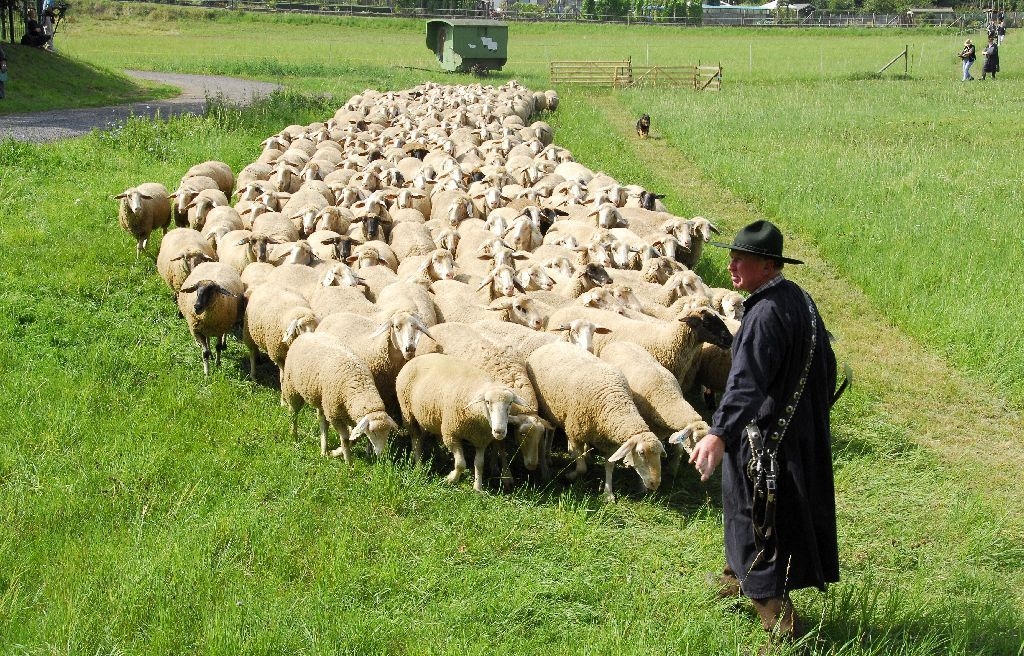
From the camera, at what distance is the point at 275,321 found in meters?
8.70

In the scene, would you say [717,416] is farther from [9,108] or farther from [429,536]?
[9,108]

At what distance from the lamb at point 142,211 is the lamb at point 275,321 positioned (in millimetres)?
4184

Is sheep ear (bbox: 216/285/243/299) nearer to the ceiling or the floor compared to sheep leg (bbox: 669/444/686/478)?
nearer to the ceiling

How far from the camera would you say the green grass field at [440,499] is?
5031 millimetres

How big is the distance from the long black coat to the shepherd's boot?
9 centimetres

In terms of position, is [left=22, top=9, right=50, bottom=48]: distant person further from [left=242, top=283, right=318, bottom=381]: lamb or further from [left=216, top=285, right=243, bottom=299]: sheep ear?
[left=242, top=283, right=318, bottom=381]: lamb

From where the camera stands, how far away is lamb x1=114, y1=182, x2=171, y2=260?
12586 millimetres

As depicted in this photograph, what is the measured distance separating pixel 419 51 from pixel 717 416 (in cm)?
5377

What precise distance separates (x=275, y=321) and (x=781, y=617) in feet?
18.5

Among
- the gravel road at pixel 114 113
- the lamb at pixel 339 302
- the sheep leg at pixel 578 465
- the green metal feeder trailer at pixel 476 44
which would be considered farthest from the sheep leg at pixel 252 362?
the green metal feeder trailer at pixel 476 44

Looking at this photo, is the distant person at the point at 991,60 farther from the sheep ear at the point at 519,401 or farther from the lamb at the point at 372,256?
the sheep ear at the point at 519,401

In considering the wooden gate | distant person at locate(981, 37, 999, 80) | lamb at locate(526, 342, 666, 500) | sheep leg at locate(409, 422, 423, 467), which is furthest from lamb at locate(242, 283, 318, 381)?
distant person at locate(981, 37, 999, 80)

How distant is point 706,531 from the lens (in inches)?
245

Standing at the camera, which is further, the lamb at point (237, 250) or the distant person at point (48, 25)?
the distant person at point (48, 25)
